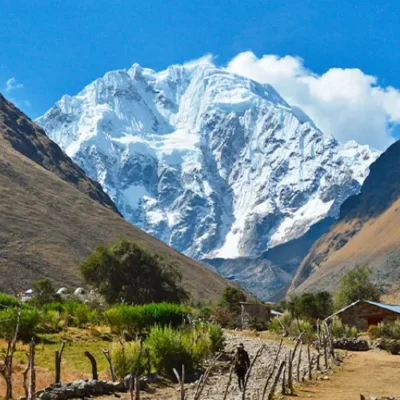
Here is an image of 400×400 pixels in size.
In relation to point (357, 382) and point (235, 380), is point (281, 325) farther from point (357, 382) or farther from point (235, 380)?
point (235, 380)

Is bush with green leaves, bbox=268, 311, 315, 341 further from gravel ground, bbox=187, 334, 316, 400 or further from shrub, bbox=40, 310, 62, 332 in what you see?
shrub, bbox=40, 310, 62, 332

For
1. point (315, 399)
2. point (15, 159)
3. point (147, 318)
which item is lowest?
point (315, 399)

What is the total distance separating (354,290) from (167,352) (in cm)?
6731

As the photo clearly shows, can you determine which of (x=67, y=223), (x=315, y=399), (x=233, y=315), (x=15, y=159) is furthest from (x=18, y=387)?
(x=15, y=159)

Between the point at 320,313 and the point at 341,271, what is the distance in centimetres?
12368

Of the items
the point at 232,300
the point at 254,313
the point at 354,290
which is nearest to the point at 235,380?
the point at 254,313

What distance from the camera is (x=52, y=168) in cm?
19638

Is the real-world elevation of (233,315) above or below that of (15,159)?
below

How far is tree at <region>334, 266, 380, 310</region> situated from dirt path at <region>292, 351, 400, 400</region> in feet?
174

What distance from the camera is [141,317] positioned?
103 ft

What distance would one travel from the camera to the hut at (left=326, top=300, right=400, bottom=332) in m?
52.5

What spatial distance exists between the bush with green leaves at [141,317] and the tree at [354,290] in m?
52.1

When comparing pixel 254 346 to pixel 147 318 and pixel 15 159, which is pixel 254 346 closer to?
pixel 147 318

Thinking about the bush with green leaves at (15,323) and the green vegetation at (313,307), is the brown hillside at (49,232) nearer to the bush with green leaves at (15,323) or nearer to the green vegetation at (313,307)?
the green vegetation at (313,307)
